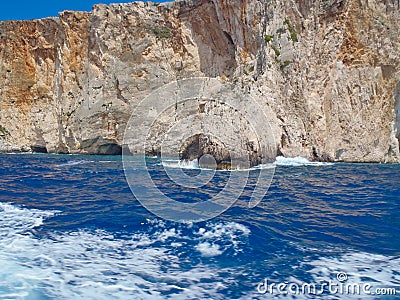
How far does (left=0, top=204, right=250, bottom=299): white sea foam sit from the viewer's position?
3.98m

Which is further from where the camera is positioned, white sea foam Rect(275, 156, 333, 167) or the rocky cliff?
the rocky cliff

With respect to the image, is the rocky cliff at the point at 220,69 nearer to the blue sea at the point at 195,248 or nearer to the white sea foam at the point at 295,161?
the white sea foam at the point at 295,161

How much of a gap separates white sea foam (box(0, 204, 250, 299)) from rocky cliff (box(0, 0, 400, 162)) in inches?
472

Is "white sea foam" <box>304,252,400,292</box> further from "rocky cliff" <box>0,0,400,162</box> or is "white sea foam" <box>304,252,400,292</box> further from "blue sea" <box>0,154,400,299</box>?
"rocky cliff" <box>0,0,400,162</box>

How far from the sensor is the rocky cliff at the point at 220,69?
2212cm

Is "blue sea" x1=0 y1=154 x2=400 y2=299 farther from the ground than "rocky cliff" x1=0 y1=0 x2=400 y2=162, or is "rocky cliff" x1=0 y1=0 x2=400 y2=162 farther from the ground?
"rocky cliff" x1=0 y1=0 x2=400 y2=162

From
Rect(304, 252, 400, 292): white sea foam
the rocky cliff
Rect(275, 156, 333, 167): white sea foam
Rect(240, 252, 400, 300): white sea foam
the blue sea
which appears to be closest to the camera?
Rect(240, 252, 400, 300): white sea foam

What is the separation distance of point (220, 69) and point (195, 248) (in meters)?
31.0

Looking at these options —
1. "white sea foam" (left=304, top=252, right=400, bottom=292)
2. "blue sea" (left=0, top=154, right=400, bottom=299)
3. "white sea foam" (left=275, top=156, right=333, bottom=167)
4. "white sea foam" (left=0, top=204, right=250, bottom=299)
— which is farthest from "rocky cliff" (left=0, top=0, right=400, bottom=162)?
"white sea foam" (left=304, top=252, right=400, bottom=292)

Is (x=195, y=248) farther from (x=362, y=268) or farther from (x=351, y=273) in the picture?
(x=362, y=268)

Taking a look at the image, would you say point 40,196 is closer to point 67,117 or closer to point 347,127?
point 347,127

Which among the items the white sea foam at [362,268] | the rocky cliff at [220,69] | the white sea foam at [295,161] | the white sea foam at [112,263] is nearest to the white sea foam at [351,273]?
the white sea foam at [362,268]

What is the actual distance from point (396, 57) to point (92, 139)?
26396 mm

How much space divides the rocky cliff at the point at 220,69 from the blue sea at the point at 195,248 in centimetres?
989
